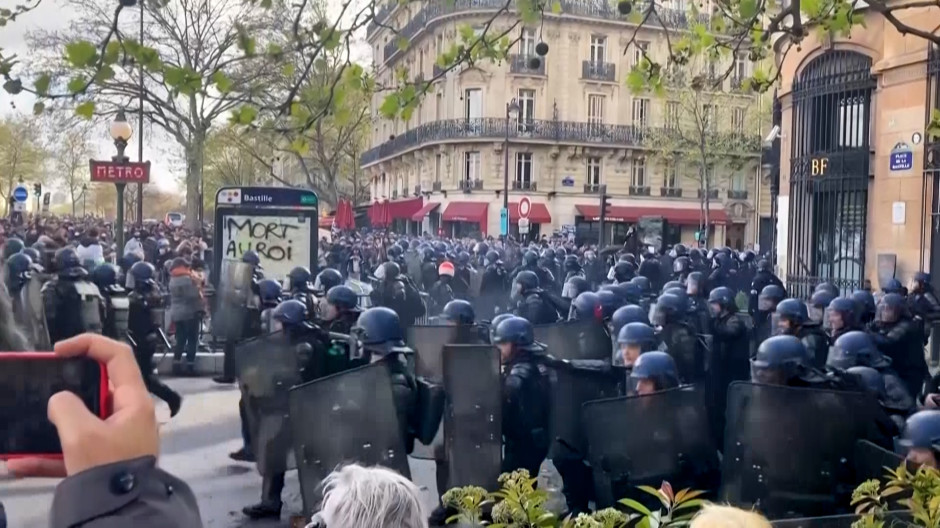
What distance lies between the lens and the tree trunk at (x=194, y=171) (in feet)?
119

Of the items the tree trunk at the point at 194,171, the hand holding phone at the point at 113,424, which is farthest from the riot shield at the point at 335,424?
the tree trunk at the point at 194,171

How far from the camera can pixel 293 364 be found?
688cm

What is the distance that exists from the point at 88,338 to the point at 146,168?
1156cm

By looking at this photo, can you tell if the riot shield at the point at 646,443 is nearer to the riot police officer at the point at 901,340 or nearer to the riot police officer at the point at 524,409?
the riot police officer at the point at 524,409

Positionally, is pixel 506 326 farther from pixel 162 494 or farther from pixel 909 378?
pixel 162 494

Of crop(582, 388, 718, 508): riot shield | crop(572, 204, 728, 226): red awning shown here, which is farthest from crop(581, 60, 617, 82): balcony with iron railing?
crop(582, 388, 718, 508): riot shield

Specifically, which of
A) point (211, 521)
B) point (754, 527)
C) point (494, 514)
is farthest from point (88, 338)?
point (211, 521)

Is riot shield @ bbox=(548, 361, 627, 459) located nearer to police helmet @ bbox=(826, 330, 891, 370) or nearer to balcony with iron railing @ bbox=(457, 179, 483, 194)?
police helmet @ bbox=(826, 330, 891, 370)

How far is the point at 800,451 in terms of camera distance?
4859 millimetres

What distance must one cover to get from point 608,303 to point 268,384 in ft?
10.3

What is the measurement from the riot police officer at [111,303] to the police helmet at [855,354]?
6574 mm

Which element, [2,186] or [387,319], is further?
[2,186]

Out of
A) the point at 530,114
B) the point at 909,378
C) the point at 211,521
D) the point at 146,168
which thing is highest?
the point at 530,114

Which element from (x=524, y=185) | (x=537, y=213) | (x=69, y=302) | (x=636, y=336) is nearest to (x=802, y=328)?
(x=636, y=336)
